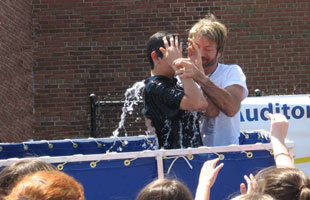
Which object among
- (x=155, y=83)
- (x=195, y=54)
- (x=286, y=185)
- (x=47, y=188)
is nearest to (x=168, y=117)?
(x=155, y=83)

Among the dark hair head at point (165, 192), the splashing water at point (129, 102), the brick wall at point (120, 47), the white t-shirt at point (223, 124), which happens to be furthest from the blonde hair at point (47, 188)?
the brick wall at point (120, 47)

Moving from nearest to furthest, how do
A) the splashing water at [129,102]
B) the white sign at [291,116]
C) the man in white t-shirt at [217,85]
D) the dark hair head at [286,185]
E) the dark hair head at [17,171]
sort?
the dark hair head at [286,185] → the dark hair head at [17,171] → the man in white t-shirt at [217,85] → the white sign at [291,116] → the splashing water at [129,102]

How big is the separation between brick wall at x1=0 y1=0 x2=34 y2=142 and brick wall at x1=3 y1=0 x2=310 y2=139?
0.59 feet

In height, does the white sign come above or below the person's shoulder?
below

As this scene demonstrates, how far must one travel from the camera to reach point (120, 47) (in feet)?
30.6

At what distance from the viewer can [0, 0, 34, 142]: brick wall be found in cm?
810

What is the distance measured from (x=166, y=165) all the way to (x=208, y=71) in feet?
3.06

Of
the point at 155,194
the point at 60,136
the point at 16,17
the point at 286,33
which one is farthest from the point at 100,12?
the point at 155,194

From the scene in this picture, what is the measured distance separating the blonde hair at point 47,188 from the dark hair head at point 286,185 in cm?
84

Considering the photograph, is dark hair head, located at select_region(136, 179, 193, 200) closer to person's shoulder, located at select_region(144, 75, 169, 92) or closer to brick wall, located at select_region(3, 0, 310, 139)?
person's shoulder, located at select_region(144, 75, 169, 92)

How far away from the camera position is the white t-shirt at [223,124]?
13.0 ft

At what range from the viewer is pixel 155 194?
2301 mm

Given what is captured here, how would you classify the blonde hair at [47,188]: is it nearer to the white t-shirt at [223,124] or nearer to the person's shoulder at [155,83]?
the person's shoulder at [155,83]

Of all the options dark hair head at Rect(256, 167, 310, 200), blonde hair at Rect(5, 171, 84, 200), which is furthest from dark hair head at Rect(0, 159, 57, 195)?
dark hair head at Rect(256, 167, 310, 200)
